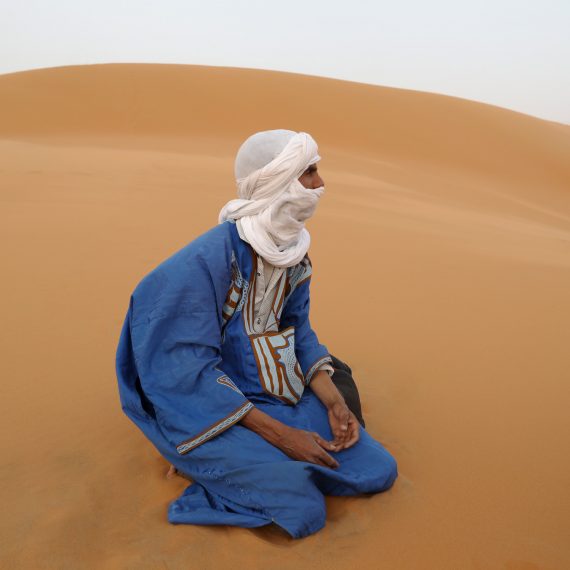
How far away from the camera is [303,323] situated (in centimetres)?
290

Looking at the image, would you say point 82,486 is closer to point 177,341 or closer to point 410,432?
point 177,341

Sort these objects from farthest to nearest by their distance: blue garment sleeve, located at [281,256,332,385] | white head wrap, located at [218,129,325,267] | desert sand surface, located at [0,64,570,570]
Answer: blue garment sleeve, located at [281,256,332,385]
white head wrap, located at [218,129,325,267]
desert sand surface, located at [0,64,570,570]

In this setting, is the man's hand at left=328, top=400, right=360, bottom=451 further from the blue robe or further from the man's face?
the man's face

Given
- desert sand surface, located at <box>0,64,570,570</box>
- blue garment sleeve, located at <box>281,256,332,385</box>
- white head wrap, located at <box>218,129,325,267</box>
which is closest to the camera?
desert sand surface, located at <box>0,64,570,570</box>

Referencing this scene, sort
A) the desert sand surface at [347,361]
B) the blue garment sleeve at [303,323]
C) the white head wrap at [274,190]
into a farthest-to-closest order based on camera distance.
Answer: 1. the blue garment sleeve at [303,323]
2. the white head wrap at [274,190]
3. the desert sand surface at [347,361]

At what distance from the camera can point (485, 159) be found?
18.5m

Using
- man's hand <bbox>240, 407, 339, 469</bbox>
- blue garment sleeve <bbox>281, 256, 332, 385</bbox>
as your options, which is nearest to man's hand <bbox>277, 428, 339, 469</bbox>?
man's hand <bbox>240, 407, 339, 469</bbox>

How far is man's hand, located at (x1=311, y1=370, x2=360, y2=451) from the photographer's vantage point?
8.49ft

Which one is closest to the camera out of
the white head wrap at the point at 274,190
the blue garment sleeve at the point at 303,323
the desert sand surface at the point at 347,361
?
the desert sand surface at the point at 347,361

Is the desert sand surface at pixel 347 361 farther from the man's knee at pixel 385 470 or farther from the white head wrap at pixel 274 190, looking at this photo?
the white head wrap at pixel 274 190

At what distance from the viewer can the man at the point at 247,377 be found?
2.35 meters

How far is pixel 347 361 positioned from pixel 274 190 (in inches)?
67.4

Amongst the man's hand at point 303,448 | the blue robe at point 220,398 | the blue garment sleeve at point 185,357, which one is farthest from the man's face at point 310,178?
the man's hand at point 303,448

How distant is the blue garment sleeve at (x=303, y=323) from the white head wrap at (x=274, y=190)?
0.22 m
